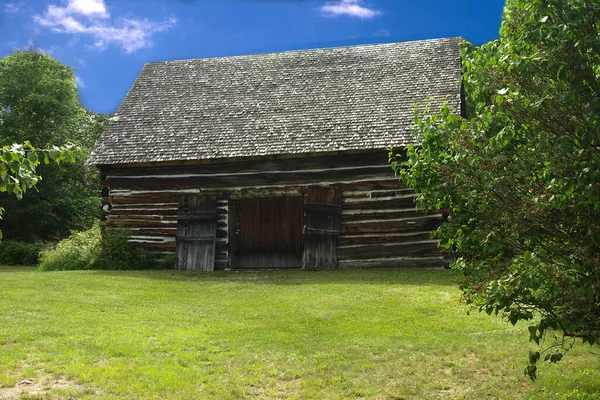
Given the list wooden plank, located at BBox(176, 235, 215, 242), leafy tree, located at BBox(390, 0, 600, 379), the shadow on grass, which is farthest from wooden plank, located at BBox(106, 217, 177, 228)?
leafy tree, located at BBox(390, 0, 600, 379)

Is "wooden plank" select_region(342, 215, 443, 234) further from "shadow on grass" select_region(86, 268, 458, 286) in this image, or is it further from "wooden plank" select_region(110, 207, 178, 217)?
"wooden plank" select_region(110, 207, 178, 217)

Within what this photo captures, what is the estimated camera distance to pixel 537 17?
4.90 meters

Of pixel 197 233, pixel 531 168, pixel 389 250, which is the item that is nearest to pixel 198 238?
pixel 197 233

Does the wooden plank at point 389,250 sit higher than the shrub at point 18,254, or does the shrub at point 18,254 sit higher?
the wooden plank at point 389,250

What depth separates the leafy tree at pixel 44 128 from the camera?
28.8m

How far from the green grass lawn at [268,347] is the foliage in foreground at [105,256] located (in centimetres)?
476

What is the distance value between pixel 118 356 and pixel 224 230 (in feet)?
33.9

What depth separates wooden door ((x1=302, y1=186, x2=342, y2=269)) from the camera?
57.6 ft

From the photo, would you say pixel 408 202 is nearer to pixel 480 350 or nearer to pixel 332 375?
pixel 480 350

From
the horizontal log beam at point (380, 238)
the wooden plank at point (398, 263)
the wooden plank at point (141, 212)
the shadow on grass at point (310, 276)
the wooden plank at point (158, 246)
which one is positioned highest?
the wooden plank at point (141, 212)

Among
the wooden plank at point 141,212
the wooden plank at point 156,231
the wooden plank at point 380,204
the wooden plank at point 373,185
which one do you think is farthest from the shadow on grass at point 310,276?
the wooden plank at point 373,185

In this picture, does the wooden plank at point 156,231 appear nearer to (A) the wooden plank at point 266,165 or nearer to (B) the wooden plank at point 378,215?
(A) the wooden plank at point 266,165

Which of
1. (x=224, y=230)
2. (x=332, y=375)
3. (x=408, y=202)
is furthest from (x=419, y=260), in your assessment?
(x=332, y=375)

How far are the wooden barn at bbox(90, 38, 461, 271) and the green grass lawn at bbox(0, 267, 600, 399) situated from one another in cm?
422
